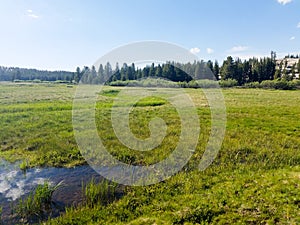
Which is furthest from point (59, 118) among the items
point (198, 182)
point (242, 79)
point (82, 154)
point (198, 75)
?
point (242, 79)

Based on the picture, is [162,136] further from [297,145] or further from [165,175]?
[297,145]

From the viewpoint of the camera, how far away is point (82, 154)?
1157 cm

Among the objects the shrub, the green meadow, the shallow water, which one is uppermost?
the shrub

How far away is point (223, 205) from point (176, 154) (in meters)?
4.90

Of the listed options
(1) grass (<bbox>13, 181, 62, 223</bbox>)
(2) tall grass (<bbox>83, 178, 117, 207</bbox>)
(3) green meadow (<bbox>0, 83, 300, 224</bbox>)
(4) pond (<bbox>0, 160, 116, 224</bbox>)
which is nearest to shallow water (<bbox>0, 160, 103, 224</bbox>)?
(4) pond (<bbox>0, 160, 116, 224</bbox>)

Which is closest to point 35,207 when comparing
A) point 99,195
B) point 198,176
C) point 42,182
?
point 99,195

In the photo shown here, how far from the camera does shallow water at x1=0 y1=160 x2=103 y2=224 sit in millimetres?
7191

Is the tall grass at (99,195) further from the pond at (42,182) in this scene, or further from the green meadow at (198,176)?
the pond at (42,182)

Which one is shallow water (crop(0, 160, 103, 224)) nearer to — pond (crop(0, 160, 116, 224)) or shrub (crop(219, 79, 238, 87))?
pond (crop(0, 160, 116, 224))

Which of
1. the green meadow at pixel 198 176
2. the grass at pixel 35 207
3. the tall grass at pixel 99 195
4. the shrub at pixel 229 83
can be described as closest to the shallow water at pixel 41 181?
the grass at pixel 35 207

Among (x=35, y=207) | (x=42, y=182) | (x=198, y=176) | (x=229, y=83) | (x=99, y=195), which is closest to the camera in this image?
(x=35, y=207)

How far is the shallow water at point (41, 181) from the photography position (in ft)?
23.6

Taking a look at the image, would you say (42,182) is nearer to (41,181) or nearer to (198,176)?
(41,181)

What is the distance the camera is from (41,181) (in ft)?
28.2
